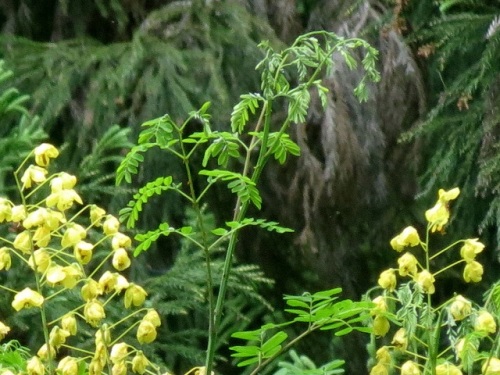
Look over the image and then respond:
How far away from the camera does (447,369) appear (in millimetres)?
1066

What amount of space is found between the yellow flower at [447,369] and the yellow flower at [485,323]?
64mm

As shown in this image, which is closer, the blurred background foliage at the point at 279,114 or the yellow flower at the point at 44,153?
the yellow flower at the point at 44,153

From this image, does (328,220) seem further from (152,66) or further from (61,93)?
(61,93)

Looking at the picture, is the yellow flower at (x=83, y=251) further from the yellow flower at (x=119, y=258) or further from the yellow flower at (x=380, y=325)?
the yellow flower at (x=380, y=325)

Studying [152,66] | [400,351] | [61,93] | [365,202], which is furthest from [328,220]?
[400,351]

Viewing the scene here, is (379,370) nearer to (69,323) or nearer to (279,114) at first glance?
Answer: (69,323)

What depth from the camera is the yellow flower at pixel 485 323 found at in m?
1.01

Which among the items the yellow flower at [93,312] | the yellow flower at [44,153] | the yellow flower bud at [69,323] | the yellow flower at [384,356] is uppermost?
the yellow flower at [44,153]

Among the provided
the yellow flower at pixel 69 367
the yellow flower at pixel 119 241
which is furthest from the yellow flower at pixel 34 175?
the yellow flower at pixel 69 367

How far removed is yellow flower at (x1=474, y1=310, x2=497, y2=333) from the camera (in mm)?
1010

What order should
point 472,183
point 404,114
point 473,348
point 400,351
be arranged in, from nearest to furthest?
point 473,348 < point 400,351 < point 472,183 < point 404,114

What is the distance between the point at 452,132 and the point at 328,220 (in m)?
0.39

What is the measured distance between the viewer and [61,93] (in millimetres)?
2100

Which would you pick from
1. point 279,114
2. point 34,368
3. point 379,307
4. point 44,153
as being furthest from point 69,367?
point 279,114
